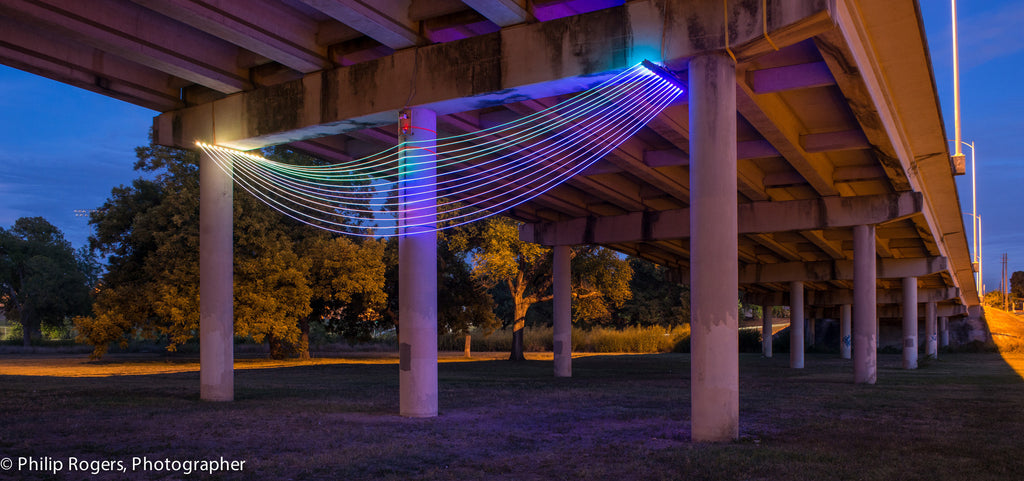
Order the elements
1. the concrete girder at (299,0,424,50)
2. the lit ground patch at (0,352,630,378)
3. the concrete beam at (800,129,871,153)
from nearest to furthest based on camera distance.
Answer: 1. the concrete girder at (299,0,424,50)
2. the concrete beam at (800,129,871,153)
3. the lit ground patch at (0,352,630,378)

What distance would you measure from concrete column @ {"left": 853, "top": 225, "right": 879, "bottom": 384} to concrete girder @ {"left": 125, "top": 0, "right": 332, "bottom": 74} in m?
16.7

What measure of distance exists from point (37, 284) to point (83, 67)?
4804 centimetres

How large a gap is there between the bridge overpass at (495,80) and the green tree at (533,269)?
48.3 feet

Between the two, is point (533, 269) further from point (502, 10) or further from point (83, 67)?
point (502, 10)

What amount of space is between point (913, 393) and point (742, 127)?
23.9ft

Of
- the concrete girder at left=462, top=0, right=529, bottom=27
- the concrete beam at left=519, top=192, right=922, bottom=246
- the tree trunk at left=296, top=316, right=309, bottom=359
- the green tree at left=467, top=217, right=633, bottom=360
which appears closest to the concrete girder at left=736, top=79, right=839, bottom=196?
the concrete beam at left=519, top=192, right=922, bottom=246

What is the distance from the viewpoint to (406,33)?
39.1 ft

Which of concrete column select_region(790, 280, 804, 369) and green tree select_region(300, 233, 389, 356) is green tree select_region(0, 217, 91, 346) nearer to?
green tree select_region(300, 233, 389, 356)

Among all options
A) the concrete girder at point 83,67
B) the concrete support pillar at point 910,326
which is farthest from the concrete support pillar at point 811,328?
the concrete girder at point 83,67

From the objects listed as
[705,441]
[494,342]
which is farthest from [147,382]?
[494,342]

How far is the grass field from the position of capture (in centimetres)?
750

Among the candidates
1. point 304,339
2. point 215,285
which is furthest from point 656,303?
point 215,285

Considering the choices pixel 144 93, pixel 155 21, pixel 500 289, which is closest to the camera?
pixel 155 21

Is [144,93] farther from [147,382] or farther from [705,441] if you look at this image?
[705,441]
